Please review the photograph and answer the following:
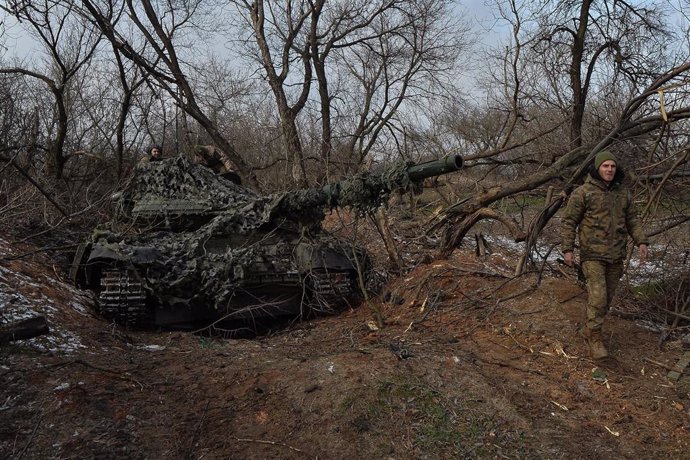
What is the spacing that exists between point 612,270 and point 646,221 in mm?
937

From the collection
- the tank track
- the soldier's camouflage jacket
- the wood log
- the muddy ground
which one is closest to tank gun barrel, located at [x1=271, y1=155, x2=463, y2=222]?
the tank track

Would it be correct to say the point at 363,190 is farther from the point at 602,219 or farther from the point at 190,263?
the point at 190,263

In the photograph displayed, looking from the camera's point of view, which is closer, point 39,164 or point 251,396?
point 251,396

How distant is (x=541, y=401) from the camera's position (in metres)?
4.47

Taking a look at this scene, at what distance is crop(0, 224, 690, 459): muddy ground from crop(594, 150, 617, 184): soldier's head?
143 centimetres

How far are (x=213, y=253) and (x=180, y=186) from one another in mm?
1607

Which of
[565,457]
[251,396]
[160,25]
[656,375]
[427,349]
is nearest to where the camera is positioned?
[565,457]

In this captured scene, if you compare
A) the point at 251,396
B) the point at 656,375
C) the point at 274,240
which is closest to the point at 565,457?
the point at 656,375

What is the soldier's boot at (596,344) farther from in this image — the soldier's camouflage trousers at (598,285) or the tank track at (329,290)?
the tank track at (329,290)

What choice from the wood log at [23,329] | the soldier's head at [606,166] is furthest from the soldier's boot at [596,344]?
the wood log at [23,329]

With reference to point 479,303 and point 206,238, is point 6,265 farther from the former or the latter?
point 479,303

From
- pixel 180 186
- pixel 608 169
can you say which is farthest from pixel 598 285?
pixel 180 186

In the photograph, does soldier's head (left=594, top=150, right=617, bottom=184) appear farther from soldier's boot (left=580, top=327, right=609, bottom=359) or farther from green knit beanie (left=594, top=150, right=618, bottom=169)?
soldier's boot (left=580, top=327, right=609, bottom=359)

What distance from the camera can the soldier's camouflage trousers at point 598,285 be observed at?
502 cm
